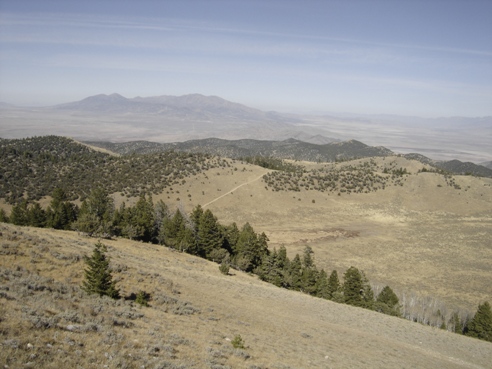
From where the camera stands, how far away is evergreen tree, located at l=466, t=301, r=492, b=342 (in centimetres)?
3241

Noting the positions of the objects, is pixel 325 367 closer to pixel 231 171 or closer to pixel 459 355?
pixel 459 355

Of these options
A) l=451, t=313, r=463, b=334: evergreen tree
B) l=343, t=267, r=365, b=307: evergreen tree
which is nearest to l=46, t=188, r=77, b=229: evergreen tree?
l=343, t=267, r=365, b=307: evergreen tree

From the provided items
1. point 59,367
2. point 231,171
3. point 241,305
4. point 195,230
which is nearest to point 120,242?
point 195,230

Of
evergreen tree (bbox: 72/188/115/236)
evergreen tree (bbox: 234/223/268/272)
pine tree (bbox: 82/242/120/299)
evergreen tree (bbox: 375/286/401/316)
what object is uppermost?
pine tree (bbox: 82/242/120/299)

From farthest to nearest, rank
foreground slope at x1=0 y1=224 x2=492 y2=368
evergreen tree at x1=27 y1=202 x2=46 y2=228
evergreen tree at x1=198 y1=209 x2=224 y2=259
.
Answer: evergreen tree at x1=198 y1=209 x2=224 y2=259 → evergreen tree at x1=27 y1=202 x2=46 y2=228 → foreground slope at x1=0 y1=224 x2=492 y2=368

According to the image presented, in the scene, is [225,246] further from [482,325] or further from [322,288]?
[482,325]

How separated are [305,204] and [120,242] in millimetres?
55715

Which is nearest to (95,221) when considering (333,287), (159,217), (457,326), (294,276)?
(159,217)

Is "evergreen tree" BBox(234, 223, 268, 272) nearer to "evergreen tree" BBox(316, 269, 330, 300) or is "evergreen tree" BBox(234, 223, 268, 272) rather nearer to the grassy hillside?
"evergreen tree" BBox(316, 269, 330, 300)

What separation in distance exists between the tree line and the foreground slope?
877cm

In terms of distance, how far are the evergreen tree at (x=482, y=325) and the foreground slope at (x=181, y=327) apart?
831cm

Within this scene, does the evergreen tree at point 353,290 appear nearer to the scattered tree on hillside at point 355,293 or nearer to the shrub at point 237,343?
the scattered tree on hillside at point 355,293

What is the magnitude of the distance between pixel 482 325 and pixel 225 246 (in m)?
30.9

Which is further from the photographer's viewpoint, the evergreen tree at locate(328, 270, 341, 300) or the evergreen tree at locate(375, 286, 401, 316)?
the evergreen tree at locate(328, 270, 341, 300)
